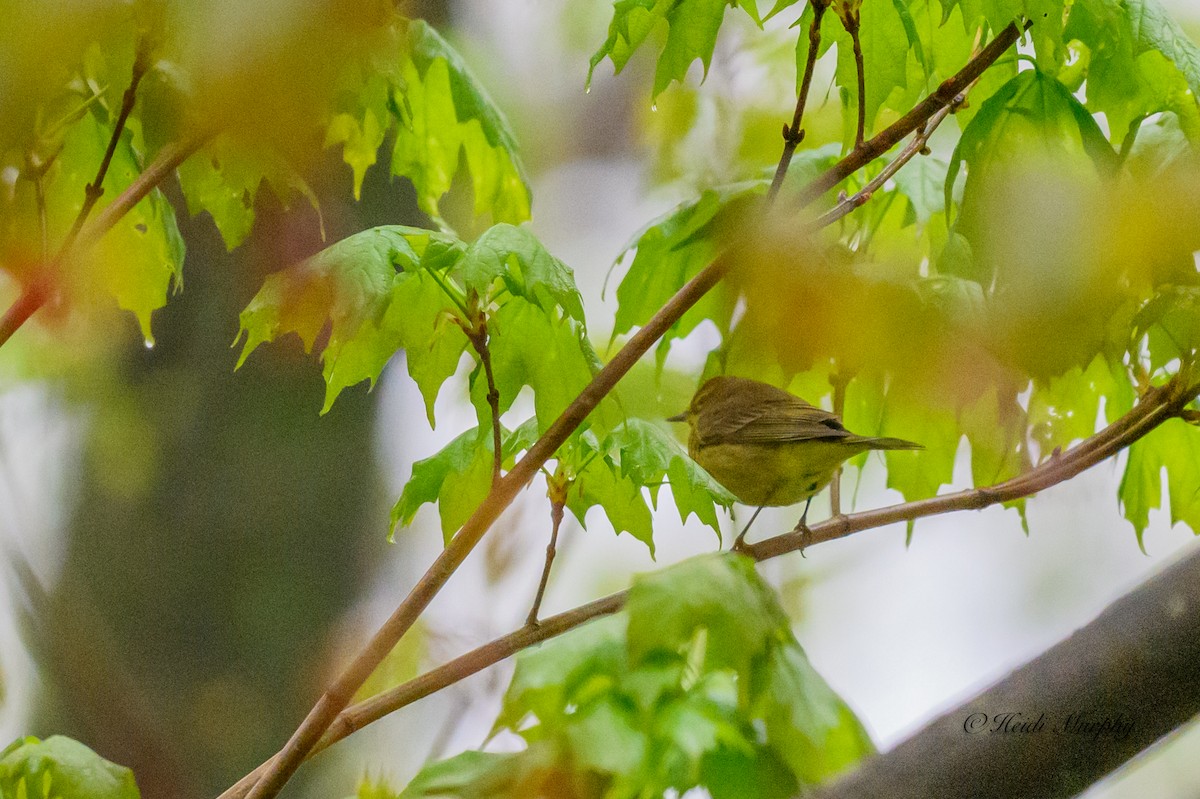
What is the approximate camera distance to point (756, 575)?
909 mm

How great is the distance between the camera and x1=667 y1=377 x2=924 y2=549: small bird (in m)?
1.76

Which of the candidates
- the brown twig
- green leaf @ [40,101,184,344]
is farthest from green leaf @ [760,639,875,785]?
green leaf @ [40,101,184,344]

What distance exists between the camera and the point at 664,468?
3.41 ft

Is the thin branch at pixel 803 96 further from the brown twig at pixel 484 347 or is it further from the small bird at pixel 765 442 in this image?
the small bird at pixel 765 442

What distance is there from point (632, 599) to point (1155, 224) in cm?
71

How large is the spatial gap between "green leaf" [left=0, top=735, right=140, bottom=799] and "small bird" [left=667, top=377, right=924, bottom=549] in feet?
3.29

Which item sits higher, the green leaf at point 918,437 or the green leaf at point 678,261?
the green leaf at point 678,261

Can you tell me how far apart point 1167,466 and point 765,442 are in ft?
2.34

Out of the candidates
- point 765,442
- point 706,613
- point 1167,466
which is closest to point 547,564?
point 706,613

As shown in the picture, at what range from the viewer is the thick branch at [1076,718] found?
550mm

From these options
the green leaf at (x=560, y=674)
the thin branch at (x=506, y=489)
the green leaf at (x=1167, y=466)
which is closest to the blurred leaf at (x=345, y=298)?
the thin branch at (x=506, y=489)

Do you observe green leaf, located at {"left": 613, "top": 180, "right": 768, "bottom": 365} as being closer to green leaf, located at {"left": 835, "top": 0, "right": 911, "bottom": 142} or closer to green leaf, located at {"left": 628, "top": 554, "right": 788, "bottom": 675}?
green leaf, located at {"left": 835, "top": 0, "right": 911, "bottom": 142}

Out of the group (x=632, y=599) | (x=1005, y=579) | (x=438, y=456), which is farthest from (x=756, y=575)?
(x=1005, y=579)

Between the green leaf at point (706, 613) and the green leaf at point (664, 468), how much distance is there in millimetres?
159
